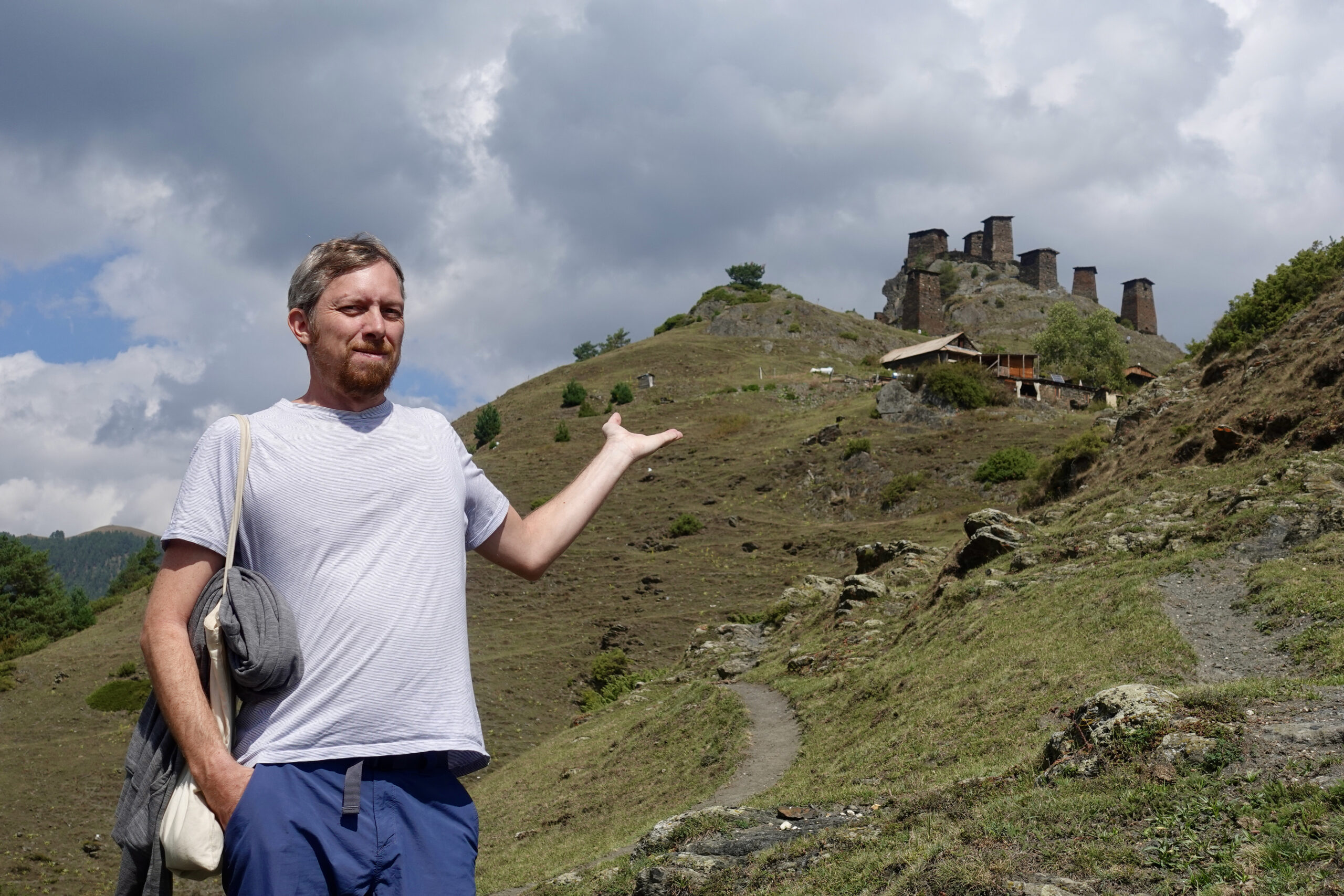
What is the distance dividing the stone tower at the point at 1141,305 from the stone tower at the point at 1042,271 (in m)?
7.66

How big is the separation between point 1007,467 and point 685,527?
1267 cm

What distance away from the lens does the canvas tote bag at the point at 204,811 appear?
195cm

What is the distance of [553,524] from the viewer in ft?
8.64

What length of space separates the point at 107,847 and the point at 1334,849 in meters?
20.0

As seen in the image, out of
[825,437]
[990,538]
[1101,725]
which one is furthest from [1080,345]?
[1101,725]

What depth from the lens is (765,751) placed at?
12914 millimetres

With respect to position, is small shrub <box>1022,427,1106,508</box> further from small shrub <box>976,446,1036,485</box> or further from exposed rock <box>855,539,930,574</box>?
small shrub <box>976,446,1036,485</box>

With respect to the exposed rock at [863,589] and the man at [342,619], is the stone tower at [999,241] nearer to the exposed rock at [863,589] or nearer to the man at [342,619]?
the exposed rock at [863,589]

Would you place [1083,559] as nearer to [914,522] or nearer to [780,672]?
[780,672]

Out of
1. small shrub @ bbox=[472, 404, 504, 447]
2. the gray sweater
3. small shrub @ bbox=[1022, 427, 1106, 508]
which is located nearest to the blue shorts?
the gray sweater

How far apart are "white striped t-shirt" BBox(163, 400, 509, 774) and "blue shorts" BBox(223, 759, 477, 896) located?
65mm

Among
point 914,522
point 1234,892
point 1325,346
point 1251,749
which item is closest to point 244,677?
point 1234,892

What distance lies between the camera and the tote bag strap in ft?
6.91

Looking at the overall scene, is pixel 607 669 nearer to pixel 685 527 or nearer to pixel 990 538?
pixel 990 538
